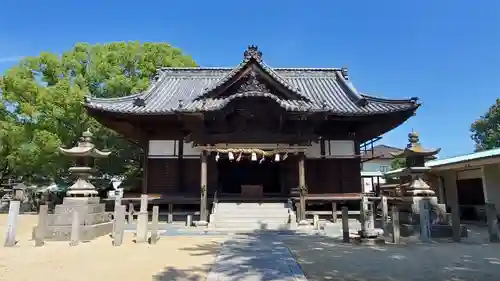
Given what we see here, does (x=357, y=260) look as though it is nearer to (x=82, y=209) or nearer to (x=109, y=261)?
(x=109, y=261)

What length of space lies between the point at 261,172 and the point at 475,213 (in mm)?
11675

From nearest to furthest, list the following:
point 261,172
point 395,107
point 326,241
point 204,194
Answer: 1. point 326,241
2. point 204,194
3. point 395,107
4. point 261,172

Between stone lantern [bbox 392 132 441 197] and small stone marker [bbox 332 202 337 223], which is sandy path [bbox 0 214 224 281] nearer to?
stone lantern [bbox 392 132 441 197]

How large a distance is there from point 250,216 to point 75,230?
7055mm

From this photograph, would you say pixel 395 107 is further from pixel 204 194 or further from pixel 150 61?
pixel 150 61

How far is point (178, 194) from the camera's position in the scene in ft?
53.9

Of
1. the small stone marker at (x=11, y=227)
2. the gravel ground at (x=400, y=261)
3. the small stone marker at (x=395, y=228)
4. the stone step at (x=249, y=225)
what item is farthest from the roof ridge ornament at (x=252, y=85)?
the small stone marker at (x=11, y=227)

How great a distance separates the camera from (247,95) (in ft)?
48.9

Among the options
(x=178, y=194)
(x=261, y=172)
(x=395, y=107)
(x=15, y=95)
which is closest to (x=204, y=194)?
(x=178, y=194)

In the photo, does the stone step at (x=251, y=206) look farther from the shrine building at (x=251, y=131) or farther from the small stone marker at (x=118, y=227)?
the small stone marker at (x=118, y=227)

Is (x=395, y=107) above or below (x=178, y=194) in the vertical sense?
above

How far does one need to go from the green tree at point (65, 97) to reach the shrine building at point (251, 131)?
471 centimetres

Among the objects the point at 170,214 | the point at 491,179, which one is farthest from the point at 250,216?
the point at 491,179

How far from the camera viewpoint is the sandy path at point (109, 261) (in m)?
5.79
